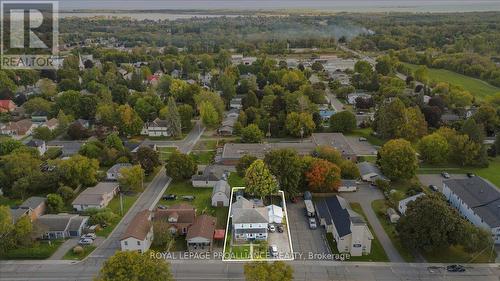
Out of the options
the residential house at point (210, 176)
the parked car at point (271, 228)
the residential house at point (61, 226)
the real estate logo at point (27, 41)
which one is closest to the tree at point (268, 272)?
the parked car at point (271, 228)

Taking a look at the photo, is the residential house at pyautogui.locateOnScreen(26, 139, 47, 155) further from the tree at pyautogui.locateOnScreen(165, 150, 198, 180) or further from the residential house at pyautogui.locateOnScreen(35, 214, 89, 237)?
the residential house at pyautogui.locateOnScreen(35, 214, 89, 237)

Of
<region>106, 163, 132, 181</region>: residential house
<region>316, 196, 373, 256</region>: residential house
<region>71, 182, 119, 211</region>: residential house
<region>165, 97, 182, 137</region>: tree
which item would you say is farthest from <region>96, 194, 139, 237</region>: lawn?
<region>165, 97, 182, 137</region>: tree

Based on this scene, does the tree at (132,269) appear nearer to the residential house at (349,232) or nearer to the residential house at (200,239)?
the residential house at (200,239)

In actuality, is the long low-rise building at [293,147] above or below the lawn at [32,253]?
above

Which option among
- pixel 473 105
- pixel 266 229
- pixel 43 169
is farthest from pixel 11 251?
pixel 473 105

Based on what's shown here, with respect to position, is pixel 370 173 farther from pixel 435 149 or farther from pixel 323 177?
pixel 435 149

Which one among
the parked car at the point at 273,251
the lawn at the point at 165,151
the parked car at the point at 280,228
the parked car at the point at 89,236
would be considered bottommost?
the parked car at the point at 89,236

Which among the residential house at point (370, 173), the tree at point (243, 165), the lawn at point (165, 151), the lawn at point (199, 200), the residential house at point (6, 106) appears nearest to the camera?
the lawn at point (199, 200)
